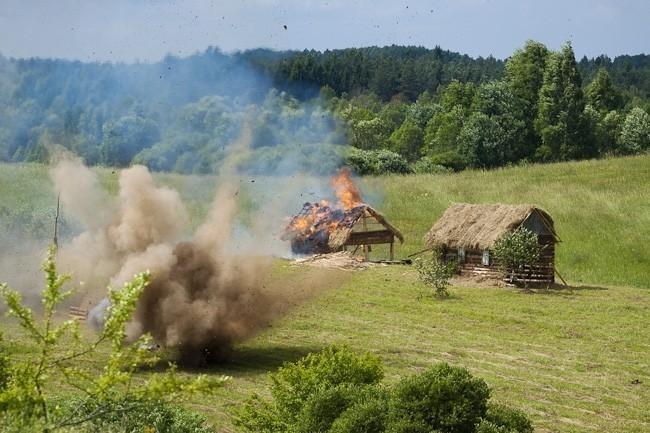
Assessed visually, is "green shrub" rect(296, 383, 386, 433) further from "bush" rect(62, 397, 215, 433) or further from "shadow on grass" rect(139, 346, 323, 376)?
"shadow on grass" rect(139, 346, 323, 376)

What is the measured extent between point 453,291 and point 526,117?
56.9 m

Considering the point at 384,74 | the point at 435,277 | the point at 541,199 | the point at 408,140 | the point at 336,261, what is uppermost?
the point at 384,74

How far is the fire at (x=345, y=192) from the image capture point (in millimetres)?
42706

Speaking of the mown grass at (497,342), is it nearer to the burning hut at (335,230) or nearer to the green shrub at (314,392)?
the green shrub at (314,392)

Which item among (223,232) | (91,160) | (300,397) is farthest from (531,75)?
(300,397)

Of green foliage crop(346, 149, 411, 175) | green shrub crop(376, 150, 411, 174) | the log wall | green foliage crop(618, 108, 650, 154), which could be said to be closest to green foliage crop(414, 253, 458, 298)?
the log wall

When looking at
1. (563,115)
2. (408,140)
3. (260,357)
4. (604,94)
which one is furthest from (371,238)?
(604,94)

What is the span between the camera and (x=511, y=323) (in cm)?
2911

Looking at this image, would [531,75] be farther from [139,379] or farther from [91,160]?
[139,379]

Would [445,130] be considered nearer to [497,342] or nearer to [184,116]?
[184,116]

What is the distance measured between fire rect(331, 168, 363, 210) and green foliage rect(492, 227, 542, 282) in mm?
7741

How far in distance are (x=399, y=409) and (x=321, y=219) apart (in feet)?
101

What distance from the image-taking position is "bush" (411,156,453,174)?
3092 inches

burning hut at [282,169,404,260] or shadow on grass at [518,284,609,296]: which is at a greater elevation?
burning hut at [282,169,404,260]
